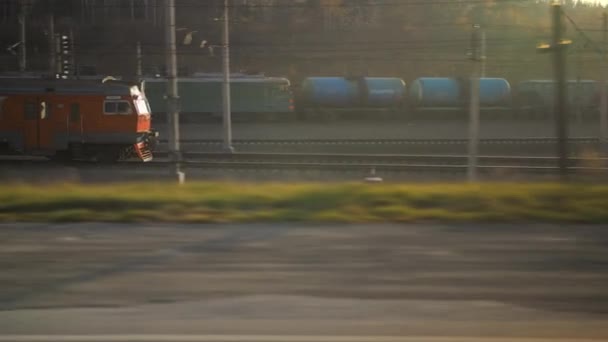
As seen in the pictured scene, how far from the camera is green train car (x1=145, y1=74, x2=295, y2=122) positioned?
44.6 metres

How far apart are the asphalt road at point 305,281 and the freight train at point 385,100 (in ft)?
120

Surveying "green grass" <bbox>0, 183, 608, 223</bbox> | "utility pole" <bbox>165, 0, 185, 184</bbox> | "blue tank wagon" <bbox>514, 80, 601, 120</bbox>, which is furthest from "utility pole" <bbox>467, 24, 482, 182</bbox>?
"blue tank wagon" <bbox>514, 80, 601, 120</bbox>

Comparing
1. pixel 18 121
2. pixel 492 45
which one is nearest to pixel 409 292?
pixel 18 121

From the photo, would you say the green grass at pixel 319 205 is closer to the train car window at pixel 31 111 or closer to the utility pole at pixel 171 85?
the utility pole at pixel 171 85

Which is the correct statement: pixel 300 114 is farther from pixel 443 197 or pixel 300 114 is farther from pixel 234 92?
pixel 443 197

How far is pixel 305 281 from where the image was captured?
638 cm

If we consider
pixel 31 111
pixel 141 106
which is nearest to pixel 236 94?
pixel 141 106

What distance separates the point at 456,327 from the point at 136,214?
5.37 meters

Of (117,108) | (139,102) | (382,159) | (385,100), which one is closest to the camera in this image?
(382,159)

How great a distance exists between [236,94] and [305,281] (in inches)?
1538

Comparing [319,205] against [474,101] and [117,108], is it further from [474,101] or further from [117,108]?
[117,108]

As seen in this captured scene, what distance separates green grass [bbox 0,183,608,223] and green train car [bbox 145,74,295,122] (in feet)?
110

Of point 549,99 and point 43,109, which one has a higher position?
point 43,109

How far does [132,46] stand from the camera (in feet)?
201
